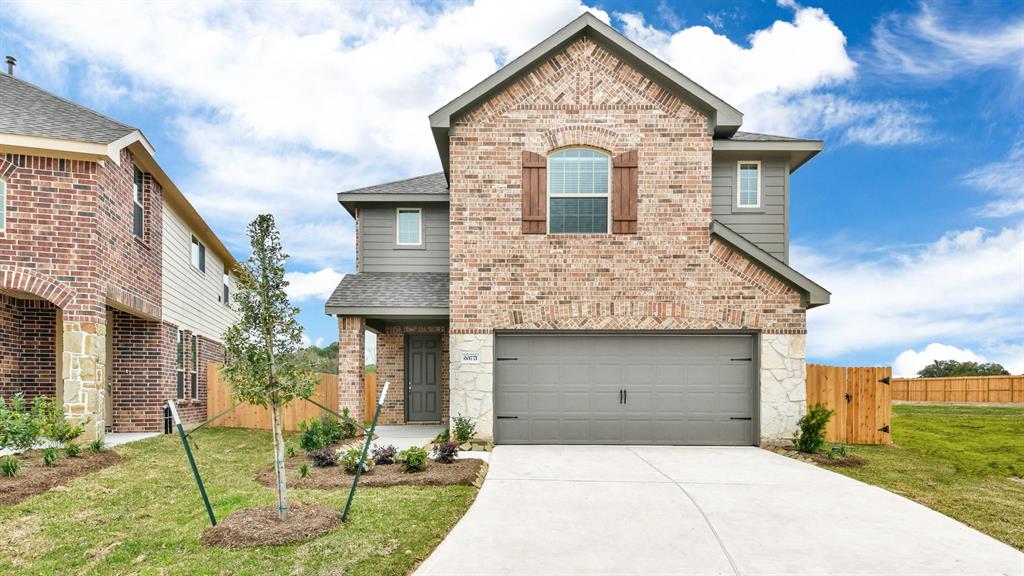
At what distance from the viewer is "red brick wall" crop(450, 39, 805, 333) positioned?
40.9ft

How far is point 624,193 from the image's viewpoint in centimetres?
1253

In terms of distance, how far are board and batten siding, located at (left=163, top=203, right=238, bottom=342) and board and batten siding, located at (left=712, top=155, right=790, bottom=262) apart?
1108cm

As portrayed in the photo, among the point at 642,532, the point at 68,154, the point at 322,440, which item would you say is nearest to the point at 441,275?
the point at 322,440

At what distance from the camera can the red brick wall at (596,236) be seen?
40.9 ft

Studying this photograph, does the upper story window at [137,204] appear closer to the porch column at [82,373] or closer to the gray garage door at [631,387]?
the porch column at [82,373]

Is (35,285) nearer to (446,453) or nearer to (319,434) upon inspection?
(319,434)

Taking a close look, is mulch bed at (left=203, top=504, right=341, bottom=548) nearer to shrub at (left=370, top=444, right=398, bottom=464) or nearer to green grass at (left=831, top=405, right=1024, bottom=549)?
shrub at (left=370, top=444, right=398, bottom=464)

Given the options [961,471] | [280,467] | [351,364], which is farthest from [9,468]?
[961,471]

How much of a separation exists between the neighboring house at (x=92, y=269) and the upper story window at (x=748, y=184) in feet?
Answer: 40.2

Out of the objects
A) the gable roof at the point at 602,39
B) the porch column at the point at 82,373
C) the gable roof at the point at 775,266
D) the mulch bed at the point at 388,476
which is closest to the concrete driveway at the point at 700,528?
the mulch bed at the point at 388,476

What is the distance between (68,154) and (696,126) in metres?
11.6

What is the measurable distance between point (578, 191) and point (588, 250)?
3.83 feet

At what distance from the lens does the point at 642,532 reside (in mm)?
6598

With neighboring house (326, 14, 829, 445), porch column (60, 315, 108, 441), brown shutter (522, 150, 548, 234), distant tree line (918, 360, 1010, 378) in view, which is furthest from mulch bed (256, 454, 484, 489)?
distant tree line (918, 360, 1010, 378)
